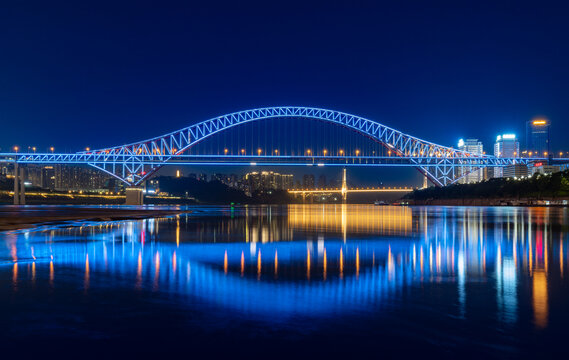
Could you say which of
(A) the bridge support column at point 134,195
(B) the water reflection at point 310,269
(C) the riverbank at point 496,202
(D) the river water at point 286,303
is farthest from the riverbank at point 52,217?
(A) the bridge support column at point 134,195

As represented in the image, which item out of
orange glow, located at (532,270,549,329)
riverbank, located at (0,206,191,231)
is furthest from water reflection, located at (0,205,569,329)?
riverbank, located at (0,206,191,231)

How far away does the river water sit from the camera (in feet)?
16.7

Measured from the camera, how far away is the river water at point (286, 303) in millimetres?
5102

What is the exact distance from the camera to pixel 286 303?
22.4 ft

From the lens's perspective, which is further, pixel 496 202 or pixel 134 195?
pixel 134 195

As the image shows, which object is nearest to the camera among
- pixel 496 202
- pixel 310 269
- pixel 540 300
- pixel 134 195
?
pixel 540 300

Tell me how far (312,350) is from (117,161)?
4187 inches

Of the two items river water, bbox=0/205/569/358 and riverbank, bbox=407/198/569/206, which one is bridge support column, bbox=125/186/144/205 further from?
river water, bbox=0/205/569/358

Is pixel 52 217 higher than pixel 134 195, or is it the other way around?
pixel 134 195

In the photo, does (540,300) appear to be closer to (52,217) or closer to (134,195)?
(52,217)

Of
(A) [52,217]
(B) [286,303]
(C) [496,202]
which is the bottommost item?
(C) [496,202]

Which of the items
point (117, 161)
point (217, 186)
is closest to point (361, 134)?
point (117, 161)

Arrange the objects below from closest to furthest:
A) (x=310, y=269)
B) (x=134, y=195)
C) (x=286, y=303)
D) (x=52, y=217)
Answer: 1. (x=286, y=303)
2. (x=310, y=269)
3. (x=52, y=217)
4. (x=134, y=195)

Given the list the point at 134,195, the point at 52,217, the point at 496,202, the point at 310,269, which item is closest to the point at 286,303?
the point at 310,269
